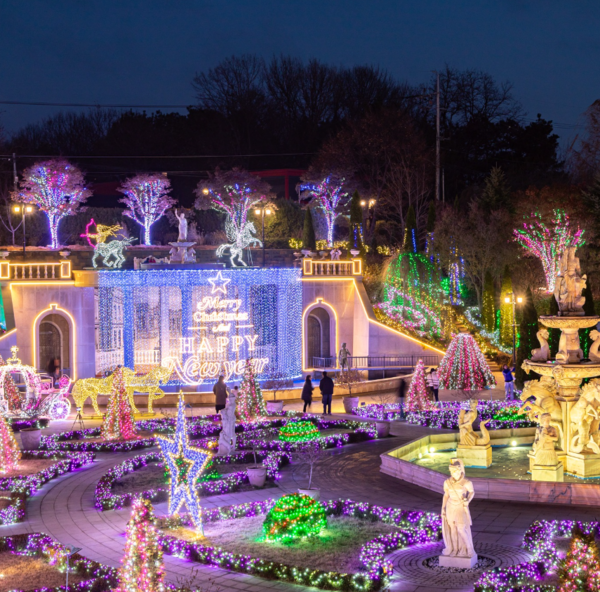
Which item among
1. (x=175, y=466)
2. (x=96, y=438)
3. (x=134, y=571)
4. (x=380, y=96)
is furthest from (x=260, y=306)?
(x=380, y=96)

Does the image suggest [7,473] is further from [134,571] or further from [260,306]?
[260,306]

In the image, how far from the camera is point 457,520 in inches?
385

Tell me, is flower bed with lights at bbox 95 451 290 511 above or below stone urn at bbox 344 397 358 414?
below

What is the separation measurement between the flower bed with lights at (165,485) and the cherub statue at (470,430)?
3.68 meters

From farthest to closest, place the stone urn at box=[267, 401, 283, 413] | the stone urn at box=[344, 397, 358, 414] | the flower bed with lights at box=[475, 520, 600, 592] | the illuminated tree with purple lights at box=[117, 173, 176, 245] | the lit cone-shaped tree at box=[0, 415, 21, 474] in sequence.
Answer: the illuminated tree with purple lights at box=[117, 173, 176, 245] < the stone urn at box=[344, 397, 358, 414] < the stone urn at box=[267, 401, 283, 413] < the lit cone-shaped tree at box=[0, 415, 21, 474] < the flower bed with lights at box=[475, 520, 600, 592]

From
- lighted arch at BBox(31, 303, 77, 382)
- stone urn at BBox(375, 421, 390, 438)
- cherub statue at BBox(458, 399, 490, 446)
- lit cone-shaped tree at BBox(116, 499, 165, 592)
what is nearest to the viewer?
lit cone-shaped tree at BBox(116, 499, 165, 592)

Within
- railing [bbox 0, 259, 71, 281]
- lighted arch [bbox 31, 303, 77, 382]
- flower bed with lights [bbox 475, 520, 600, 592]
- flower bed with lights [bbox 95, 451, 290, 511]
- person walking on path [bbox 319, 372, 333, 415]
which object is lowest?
flower bed with lights [bbox 95, 451, 290, 511]

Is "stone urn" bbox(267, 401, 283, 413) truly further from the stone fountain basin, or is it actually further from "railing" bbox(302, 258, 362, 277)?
"railing" bbox(302, 258, 362, 277)

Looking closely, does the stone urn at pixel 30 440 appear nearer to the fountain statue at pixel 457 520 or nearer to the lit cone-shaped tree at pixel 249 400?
the lit cone-shaped tree at pixel 249 400

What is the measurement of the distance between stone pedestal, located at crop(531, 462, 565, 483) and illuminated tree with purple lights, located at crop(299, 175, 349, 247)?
1257 inches

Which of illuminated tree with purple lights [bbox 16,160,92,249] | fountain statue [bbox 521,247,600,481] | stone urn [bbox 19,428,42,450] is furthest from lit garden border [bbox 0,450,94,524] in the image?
illuminated tree with purple lights [bbox 16,160,92,249]

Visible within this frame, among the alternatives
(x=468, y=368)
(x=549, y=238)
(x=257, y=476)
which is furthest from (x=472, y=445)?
(x=549, y=238)

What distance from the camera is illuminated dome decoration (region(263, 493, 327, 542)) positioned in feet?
37.2

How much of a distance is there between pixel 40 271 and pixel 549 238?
21.1 m
